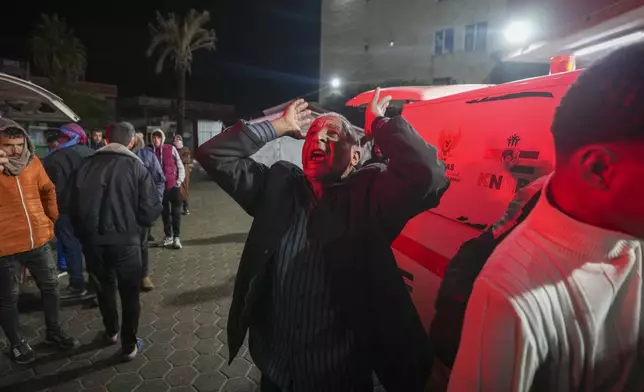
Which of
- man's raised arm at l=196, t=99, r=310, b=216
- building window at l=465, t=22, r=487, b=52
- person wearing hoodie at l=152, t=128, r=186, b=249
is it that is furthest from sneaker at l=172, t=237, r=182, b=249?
building window at l=465, t=22, r=487, b=52

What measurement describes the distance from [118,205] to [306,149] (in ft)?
7.61

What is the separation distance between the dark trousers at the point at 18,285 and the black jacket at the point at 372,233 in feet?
8.41

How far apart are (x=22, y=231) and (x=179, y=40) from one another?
26522 mm

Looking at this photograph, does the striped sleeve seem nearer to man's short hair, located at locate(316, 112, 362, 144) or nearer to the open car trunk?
man's short hair, located at locate(316, 112, 362, 144)

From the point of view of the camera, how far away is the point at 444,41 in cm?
2159

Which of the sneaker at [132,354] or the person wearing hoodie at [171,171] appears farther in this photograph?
the person wearing hoodie at [171,171]

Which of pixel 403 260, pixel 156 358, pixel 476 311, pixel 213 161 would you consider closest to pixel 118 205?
pixel 156 358

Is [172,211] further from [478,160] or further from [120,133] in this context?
[478,160]

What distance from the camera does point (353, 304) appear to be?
176 cm

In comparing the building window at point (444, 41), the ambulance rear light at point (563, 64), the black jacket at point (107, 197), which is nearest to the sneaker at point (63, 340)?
the black jacket at point (107, 197)

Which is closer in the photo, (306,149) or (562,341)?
(562,341)

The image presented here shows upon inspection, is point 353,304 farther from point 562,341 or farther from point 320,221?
point 562,341

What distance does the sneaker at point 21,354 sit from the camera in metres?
3.43

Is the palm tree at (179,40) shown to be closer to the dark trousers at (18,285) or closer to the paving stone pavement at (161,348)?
the paving stone pavement at (161,348)
